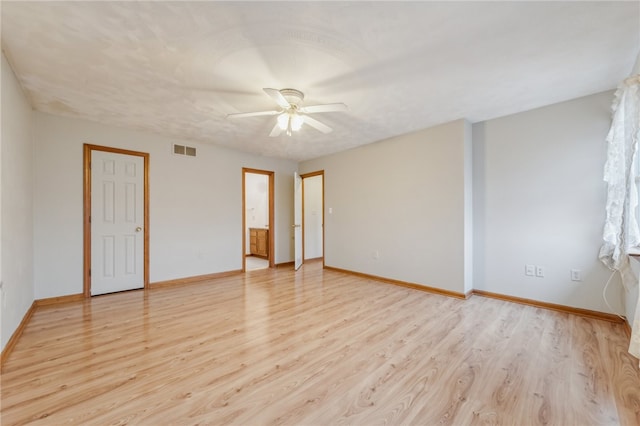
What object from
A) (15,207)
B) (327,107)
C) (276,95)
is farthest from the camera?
(327,107)

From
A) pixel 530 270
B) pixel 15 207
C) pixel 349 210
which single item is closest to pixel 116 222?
pixel 15 207

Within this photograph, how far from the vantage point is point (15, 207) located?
2516mm

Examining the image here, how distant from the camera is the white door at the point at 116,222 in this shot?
379cm

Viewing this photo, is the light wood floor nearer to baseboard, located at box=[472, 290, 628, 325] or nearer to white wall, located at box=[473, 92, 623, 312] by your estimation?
baseboard, located at box=[472, 290, 628, 325]

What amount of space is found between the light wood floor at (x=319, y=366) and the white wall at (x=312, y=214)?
363 cm

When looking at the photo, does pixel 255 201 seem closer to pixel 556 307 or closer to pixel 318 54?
pixel 318 54

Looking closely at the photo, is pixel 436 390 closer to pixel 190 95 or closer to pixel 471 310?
pixel 471 310

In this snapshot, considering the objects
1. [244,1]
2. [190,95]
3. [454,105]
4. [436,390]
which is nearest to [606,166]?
[454,105]

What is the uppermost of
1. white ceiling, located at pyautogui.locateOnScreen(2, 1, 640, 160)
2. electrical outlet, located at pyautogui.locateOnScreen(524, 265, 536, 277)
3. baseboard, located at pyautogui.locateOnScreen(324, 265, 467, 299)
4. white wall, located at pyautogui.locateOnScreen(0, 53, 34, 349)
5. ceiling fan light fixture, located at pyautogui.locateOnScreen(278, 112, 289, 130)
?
white ceiling, located at pyautogui.locateOnScreen(2, 1, 640, 160)

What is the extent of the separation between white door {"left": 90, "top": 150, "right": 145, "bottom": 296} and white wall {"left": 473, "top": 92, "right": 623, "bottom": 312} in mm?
5052

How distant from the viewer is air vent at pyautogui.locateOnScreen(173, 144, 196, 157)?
14.7 feet

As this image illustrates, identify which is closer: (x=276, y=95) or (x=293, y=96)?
(x=276, y=95)

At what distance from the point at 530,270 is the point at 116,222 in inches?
225

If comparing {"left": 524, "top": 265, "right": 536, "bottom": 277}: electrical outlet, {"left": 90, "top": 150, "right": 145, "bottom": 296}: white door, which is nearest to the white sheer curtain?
{"left": 524, "top": 265, "right": 536, "bottom": 277}: electrical outlet
